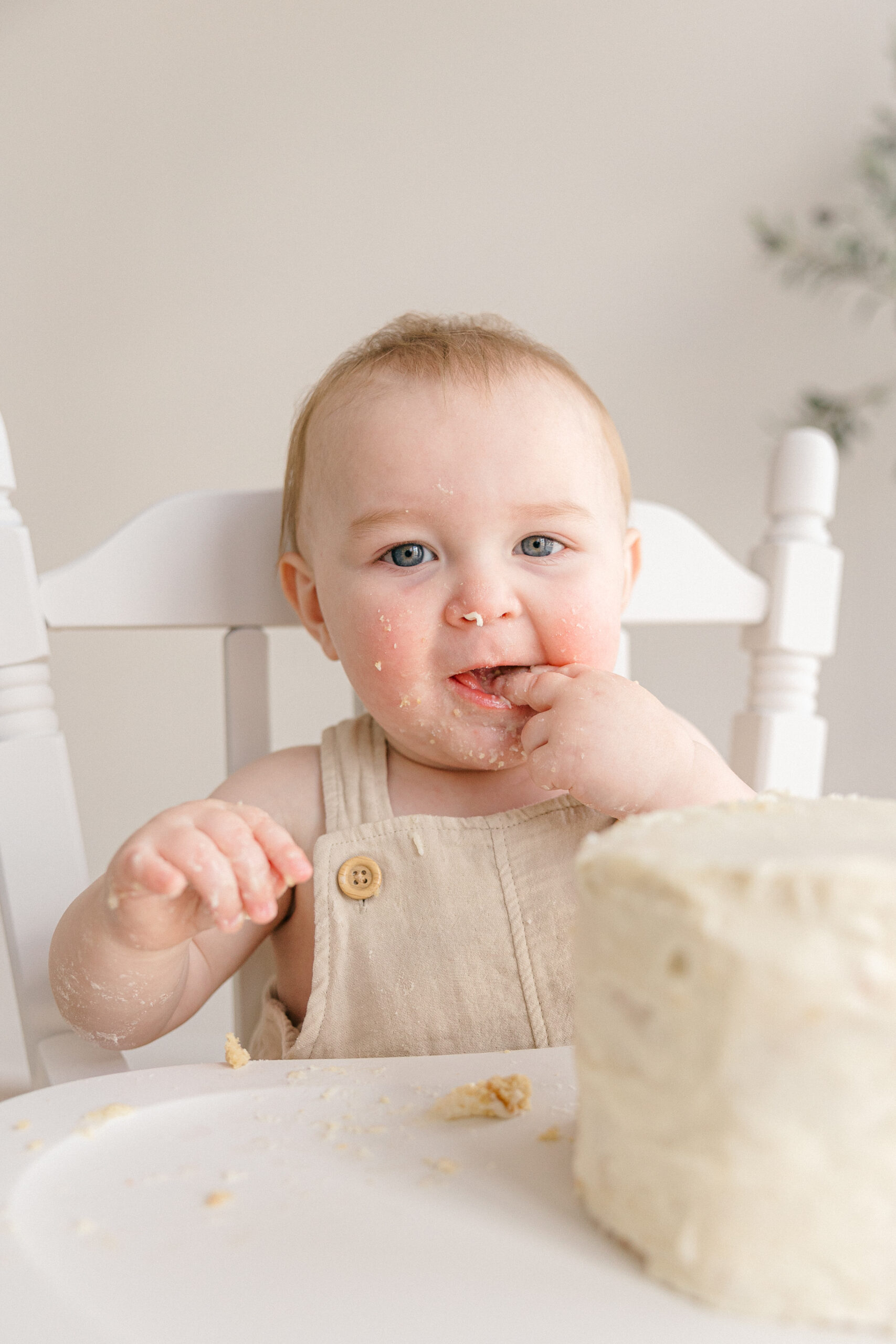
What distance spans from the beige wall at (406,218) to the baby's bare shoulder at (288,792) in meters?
1.09

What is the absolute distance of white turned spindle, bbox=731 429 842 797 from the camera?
107cm

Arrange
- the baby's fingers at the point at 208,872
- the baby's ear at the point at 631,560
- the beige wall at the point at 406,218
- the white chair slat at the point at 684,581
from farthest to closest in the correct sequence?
the beige wall at the point at 406,218 < the white chair slat at the point at 684,581 < the baby's ear at the point at 631,560 < the baby's fingers at the point at 208,872

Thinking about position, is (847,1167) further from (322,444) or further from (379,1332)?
(322,444)

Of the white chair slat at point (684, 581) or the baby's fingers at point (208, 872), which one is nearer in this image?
the baby's fingers at point (208, 872)

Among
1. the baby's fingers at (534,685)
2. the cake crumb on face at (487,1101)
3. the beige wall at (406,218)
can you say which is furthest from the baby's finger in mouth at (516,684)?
the beige wall at (406,218)

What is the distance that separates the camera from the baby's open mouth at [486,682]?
81cm

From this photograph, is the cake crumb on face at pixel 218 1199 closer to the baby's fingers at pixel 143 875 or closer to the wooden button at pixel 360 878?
the baby's fingers at pixel 143 875

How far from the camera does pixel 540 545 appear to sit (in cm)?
83

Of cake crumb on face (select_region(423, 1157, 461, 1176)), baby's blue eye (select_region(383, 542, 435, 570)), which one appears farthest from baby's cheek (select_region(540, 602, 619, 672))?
cake crumb on face (select_region(423, 1157, 461, 1176))

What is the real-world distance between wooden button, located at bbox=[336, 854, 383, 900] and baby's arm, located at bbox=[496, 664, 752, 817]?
148 mm

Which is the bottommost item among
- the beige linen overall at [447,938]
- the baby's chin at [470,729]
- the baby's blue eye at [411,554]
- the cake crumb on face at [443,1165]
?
the beige linen overall at [447,938]

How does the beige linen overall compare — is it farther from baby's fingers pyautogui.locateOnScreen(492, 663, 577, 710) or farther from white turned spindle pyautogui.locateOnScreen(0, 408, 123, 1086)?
white turned spindle pyautogui.locateOnScreen(0, 408, 123, 1086)

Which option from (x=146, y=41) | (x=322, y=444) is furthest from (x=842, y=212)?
(x=322, y=444)

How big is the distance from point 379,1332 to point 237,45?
1.95 m
